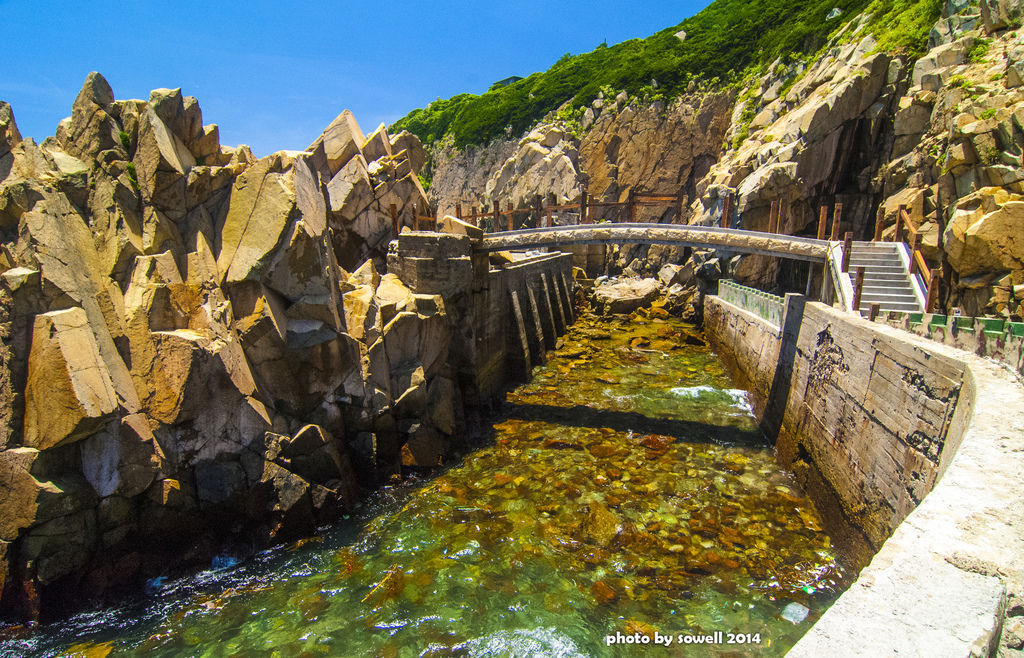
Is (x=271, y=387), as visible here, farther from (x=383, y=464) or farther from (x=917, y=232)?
(x=917, y=232)

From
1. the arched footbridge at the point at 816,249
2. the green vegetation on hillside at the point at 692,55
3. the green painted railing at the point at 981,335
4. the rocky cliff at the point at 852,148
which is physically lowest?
the green painted railing at the point at 981,335

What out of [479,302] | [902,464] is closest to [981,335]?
[902,464]

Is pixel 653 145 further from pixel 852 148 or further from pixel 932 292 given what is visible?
pixel 932 292

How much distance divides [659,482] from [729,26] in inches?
2148

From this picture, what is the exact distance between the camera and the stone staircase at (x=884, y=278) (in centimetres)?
1337

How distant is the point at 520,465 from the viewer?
13.1 metres

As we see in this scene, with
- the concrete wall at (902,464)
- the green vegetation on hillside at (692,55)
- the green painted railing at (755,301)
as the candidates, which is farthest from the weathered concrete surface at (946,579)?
the green vegetation on hillside at (692,55)

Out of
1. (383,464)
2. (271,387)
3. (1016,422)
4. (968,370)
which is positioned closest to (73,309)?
(271,387)

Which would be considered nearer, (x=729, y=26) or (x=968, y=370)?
(x=968, y=370)

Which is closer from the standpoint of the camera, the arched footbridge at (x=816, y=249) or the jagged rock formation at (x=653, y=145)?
the arched footbridge at (x=816, y=249)

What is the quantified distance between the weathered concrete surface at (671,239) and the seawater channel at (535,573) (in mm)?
6362

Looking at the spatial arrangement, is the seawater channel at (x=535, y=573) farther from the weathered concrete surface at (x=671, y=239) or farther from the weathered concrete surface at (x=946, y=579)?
the weathered concrete surface at (x=671, y=239)

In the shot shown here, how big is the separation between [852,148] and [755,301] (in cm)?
1322

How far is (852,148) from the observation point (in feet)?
82.9
